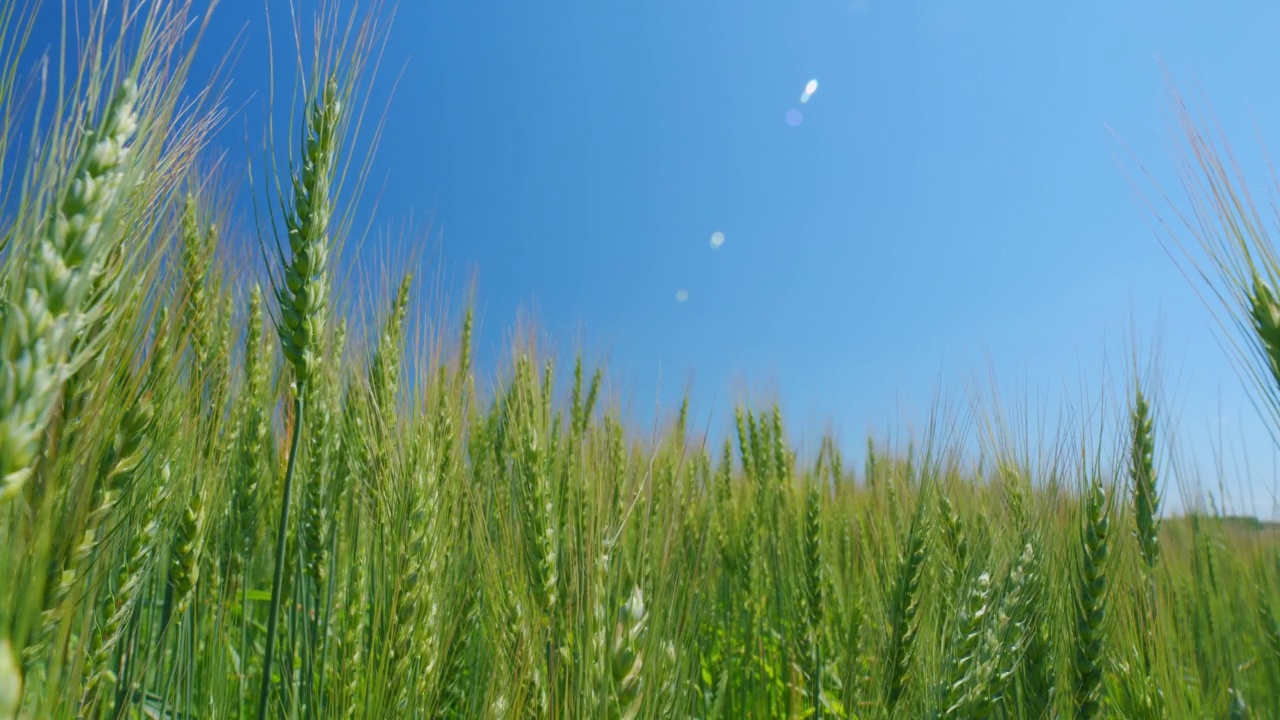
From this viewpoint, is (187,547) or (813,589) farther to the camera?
(813,589)

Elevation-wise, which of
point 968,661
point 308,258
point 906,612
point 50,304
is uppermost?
point 308,258

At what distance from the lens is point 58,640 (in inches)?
36.7

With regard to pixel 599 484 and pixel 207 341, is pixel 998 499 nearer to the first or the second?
pixel 599 484

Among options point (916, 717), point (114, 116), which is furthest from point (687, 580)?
point (114, 116)

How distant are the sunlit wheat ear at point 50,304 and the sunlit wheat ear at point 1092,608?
2337mm

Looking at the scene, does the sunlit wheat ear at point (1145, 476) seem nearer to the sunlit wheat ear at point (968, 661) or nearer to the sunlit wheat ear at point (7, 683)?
the sunlit wheat ear at point (968, 661)

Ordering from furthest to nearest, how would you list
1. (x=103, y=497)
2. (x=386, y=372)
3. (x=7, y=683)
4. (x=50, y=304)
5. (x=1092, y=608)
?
(x=386, y=372), (x=1092, y=608), (x=103, y=497), (x=50, y=304), (x=7, y=683)

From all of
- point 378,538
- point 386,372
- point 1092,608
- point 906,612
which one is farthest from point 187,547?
point 1092,608

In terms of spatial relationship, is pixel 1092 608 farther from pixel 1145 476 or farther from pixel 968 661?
pixel 1145 476

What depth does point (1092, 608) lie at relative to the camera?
2004mm

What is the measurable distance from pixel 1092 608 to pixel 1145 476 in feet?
3.62

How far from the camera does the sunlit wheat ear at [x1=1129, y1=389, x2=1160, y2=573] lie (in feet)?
9.09

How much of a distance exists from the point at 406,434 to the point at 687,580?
35.3 inches

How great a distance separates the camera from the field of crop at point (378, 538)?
3.62ft
